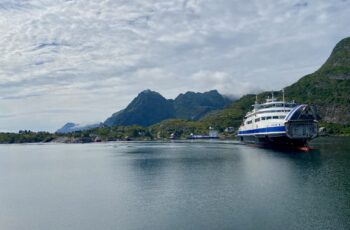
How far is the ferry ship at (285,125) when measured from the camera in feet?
373

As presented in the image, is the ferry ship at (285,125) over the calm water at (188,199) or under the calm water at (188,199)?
over

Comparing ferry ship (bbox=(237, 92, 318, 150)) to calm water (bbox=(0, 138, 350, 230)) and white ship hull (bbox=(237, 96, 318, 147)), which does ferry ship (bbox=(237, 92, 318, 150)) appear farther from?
calm water (bbox=(0, 138, 350, 230))

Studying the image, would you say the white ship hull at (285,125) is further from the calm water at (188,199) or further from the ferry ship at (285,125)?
the calm water at (188,199)

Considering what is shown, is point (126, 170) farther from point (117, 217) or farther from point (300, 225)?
point (300, 225)

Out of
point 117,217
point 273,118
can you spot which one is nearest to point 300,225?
point 117,217

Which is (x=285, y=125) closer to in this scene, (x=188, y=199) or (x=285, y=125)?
(x=285, y=125)

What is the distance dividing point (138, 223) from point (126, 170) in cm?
4983

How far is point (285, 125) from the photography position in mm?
113938

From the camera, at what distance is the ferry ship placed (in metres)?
114

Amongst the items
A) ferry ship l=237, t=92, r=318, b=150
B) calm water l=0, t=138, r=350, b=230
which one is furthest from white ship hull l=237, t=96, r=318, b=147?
calm water l=0, t=138, r=350, b=230

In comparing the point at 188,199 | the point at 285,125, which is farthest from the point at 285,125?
the point at 188,199

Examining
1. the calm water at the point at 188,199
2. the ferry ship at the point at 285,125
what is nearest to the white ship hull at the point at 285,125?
the ferry ship at the point at 285,125

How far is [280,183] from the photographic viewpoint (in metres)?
60.3

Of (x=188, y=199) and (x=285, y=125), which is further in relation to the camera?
(x=285, y=125)
